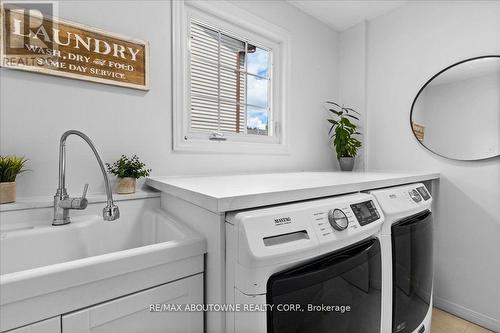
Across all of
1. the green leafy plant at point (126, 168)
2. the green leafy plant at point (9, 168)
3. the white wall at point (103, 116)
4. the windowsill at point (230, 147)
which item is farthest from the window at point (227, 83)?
the green leafy plant at point (9, 168)

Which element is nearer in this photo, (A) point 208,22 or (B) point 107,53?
(B) point 107,53

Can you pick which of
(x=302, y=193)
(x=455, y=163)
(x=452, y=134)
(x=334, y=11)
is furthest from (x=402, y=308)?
(x=334, y=11)

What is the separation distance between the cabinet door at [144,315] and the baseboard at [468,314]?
6.48 feet

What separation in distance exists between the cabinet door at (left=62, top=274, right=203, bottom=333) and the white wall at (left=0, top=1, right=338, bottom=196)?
0.73m

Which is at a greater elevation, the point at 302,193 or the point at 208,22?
the point at 208,22

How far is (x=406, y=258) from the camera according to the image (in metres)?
1.25

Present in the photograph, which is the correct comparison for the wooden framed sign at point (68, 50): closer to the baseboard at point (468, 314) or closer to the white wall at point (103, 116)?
the white wall at point (103, 116)

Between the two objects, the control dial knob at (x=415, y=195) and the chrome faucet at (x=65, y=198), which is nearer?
the chrome faucet at (x=65, y=198)

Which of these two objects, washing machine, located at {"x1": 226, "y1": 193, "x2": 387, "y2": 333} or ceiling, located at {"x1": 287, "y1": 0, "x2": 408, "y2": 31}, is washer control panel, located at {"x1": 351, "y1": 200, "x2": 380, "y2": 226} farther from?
ceiling, located at {"x1": 287, "y1": 0, "x2": 408, "y2": 31}

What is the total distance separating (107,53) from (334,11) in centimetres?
192

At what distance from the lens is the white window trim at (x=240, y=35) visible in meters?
1.54

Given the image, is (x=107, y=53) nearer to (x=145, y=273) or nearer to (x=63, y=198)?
(x=63, y=198)

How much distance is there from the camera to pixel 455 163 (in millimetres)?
1841

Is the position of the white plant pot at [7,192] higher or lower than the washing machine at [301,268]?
higher
